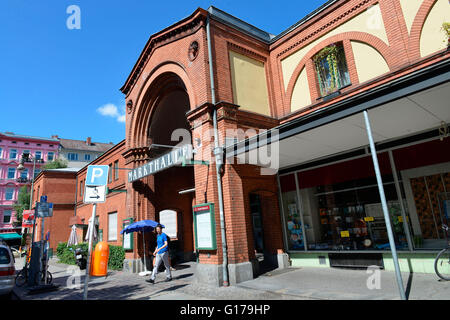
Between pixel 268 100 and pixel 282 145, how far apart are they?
Answer: 14.3 feet

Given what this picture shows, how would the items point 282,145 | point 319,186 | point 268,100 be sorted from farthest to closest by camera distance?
1. point 268,100
2. point 319,186
3. point 282,145

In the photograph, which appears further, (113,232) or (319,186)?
(113,232)

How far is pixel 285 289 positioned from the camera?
281 inches

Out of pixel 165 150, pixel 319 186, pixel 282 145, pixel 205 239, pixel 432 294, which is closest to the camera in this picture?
pixel 432 294

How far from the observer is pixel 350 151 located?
368 inches

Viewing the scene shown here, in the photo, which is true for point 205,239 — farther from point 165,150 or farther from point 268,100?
point 165,150

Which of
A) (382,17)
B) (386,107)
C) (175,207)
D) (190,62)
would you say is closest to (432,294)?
(386,107)

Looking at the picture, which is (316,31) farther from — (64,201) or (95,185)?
(64,201)

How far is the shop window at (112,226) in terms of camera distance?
17.2m

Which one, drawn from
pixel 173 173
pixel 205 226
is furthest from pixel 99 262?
pixel 173 173

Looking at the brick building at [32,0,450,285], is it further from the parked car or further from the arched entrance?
the parked car

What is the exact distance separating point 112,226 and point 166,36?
1183 cm

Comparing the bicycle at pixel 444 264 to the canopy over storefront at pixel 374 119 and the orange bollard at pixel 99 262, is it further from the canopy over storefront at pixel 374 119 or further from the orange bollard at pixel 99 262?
the orange bollard at pixel 99 262

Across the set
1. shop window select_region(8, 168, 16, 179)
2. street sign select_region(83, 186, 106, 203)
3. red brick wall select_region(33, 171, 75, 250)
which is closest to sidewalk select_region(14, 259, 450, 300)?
street sign select_region(83, 186, 106, 203)
